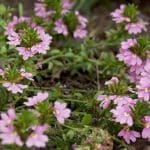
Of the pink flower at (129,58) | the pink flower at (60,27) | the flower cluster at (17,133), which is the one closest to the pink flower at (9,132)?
the flower cluster at (17,133)

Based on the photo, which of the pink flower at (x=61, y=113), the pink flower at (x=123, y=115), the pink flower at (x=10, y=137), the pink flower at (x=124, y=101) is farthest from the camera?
the pink flower at (x=124, y=101)

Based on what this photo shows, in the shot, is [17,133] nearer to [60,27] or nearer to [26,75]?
[26,75]

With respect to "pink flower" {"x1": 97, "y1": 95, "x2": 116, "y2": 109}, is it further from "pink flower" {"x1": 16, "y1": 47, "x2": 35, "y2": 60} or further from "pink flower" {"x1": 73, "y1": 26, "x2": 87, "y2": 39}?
"pink flower" {"x1": 73, "y1": 26, "x2": 87, "y2": 39}

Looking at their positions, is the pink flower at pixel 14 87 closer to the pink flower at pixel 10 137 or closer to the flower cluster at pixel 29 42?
the flower cluster at pixel 29 42

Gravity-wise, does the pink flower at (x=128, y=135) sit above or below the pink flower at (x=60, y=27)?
below

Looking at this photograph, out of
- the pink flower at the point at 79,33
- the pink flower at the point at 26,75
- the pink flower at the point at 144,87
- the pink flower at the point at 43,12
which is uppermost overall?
the pink flower at the point at 43,12

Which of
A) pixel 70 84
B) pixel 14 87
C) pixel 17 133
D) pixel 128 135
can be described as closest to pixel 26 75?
pixel 14 87

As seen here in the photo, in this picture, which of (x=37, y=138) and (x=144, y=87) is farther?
(x=144, y=87)
